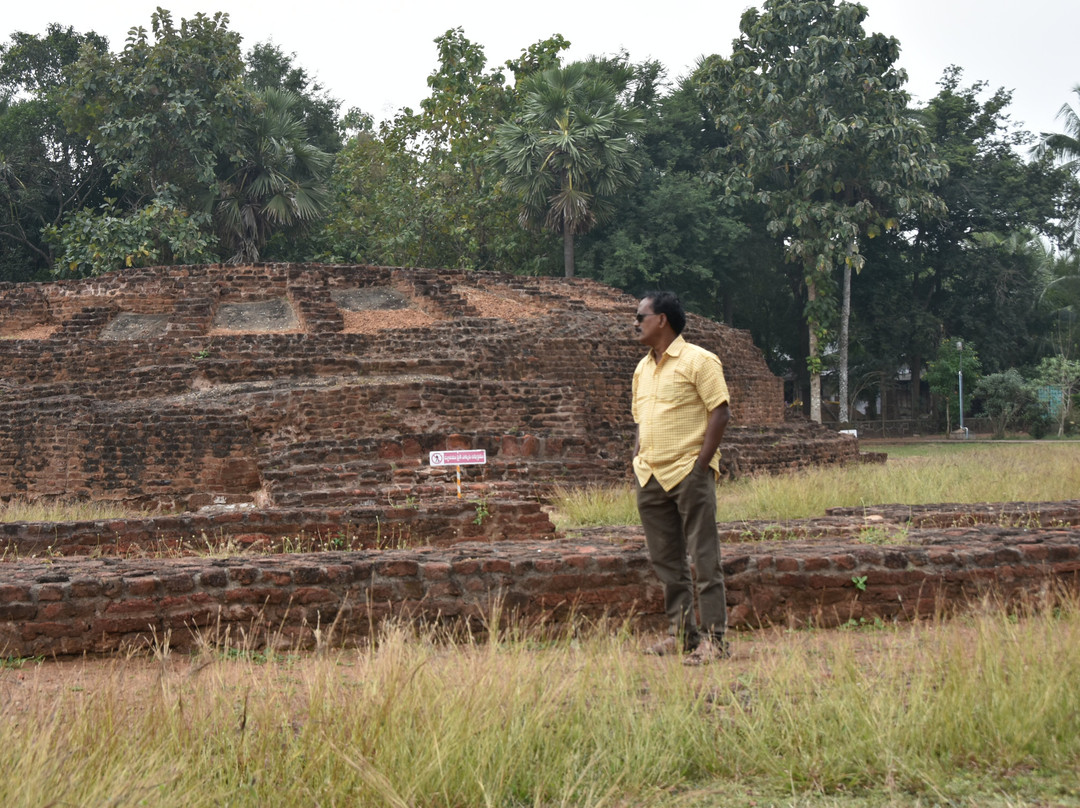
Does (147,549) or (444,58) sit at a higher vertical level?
(444,58)

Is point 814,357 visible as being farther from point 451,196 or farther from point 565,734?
point 565,734

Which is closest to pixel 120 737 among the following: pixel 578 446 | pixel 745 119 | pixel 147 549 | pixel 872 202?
pixel 147 549

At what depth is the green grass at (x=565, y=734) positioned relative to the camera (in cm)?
288

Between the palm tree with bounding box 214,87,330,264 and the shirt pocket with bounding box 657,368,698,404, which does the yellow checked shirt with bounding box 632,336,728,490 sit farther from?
the palm tree with bounding box 214,87,330,264

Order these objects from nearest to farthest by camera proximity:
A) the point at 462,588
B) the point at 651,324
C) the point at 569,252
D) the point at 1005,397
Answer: the point at 651,324, the point at 462,588, the point at 569,252, the point at 1005,397

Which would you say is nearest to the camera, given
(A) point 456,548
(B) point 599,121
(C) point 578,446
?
(A) point 456,548

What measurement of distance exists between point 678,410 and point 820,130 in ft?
89.2

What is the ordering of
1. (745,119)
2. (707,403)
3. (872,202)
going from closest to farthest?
(707,403) → (745,119) → (872,202)

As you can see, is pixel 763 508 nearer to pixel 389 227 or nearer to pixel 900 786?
pixel 900 786

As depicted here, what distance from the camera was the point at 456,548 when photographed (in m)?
5.71

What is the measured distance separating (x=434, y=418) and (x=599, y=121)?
48.8 feet

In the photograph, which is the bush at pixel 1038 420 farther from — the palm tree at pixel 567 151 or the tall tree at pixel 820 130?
the palm tree at pixel 567 151

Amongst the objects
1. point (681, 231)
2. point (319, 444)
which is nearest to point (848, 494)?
point (319, 444)

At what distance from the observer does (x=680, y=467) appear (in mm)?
4496
